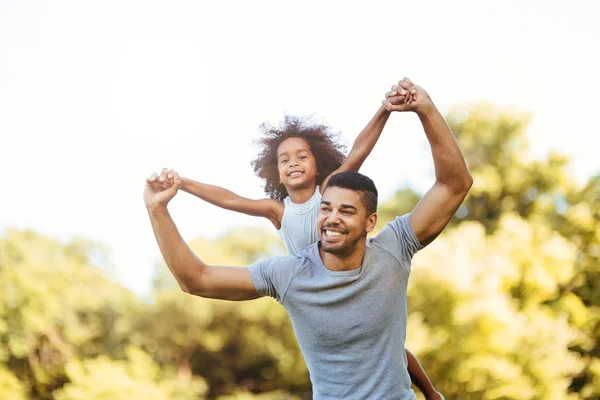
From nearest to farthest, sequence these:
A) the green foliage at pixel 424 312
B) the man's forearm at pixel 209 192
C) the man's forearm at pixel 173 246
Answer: the man's forearm at pixel 173 246
the man's forearm at pixel 209 192
the green foliage at pixel 424 312

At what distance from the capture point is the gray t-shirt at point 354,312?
77.7 inches

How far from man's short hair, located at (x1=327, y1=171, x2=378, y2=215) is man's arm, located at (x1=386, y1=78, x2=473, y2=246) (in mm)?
120

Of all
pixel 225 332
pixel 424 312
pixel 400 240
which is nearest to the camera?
pixel 400 240

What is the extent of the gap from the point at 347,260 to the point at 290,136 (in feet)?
3.21

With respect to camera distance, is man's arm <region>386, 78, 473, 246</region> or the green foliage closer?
man's arm <region>386, 78, 473, 246</region>

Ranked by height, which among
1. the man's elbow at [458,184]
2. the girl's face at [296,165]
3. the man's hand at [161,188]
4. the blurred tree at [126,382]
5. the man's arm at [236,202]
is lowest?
the blurred tree at [126,382]

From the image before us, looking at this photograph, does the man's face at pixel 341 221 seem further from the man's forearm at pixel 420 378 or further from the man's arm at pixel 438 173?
the man's forearm at pixel 420 378

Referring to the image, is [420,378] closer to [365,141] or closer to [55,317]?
[365,141]

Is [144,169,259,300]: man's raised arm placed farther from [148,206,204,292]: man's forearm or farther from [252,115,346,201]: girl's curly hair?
[252,115,346,201]: girl's curly hair

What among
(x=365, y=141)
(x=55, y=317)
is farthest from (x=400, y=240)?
(x=55, y=317)

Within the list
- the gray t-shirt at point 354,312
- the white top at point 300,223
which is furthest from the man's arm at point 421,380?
the gray t-shirt at point 354,312

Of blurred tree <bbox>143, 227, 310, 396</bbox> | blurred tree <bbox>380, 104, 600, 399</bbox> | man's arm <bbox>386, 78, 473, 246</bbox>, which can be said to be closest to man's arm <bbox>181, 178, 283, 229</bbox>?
man's arm <bbox>386, 78, 473, 246</bbox>

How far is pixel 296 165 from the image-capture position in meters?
2.70

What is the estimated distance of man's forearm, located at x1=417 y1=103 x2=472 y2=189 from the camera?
1.96m
